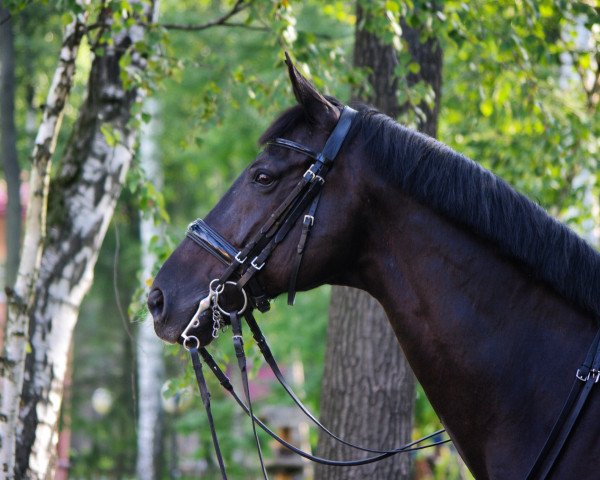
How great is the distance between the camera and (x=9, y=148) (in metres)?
9.15

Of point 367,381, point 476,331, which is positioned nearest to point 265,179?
point 476,331

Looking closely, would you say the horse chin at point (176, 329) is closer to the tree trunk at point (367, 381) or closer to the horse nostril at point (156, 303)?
the horse nostril at point (156, 303)

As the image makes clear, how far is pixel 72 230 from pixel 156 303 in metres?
2.15

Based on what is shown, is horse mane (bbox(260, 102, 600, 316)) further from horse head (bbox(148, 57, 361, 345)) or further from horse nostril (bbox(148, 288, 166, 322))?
horse nostril (bbox(148, 288, 166, 322))

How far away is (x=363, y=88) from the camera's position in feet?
18.8

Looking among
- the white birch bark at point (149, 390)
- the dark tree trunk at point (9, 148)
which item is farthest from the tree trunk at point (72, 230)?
the white birch bark at point (149, 390)

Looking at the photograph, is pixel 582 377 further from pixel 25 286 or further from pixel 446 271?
pixel 25 286

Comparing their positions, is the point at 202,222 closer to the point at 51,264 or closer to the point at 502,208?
the point at 502,208

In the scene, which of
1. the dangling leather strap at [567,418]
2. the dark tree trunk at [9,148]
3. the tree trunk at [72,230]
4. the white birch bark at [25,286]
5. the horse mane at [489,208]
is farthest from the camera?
the dark tree trunk at [9,148]

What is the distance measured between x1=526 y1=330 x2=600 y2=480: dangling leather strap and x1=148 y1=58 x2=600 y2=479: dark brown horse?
37 mm

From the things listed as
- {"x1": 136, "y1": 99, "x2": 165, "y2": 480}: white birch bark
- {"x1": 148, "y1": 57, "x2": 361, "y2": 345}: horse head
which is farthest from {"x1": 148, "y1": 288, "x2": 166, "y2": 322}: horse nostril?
{"x1": 136, "y1": 99, "x2": 165, "y2": 480}: white birch bark

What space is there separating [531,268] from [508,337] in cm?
25

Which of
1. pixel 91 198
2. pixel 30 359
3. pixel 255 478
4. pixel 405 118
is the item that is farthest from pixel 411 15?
pixel 255 478

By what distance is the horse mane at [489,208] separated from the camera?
2.84 meters
